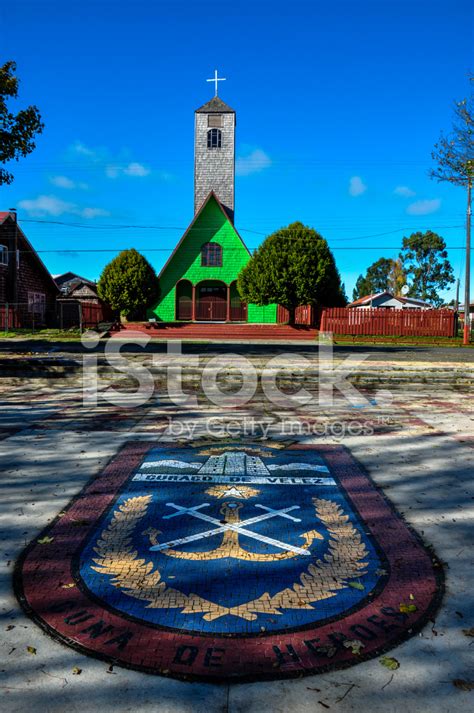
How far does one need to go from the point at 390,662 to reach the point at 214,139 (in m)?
47.6

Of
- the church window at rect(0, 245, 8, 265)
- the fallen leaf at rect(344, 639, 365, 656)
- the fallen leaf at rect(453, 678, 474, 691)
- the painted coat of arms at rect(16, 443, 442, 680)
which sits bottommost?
the fallen leaf at rect(453, 678, 474, 691)

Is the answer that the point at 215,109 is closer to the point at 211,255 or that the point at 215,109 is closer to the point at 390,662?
the point at 211,255

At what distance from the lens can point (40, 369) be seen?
1195cm

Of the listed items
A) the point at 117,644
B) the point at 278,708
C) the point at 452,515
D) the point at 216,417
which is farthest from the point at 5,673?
the point at 216,417

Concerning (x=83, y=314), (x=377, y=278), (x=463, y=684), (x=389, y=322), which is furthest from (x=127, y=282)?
(x=377, y=278)

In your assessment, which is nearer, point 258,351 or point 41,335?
point 258,351

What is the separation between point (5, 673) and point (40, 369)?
10788mm

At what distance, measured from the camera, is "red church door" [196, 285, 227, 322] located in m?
39.2

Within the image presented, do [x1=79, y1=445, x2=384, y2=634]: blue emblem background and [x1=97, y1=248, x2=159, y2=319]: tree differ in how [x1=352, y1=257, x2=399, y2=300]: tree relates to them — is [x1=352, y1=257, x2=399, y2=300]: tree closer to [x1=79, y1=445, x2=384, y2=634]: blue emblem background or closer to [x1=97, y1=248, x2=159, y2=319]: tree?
[x1=97, y1=248, x2=159, y2=319]: tree

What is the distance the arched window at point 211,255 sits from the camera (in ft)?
125

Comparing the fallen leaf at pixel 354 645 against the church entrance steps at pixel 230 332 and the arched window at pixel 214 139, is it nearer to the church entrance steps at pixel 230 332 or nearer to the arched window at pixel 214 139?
the church entrance steps at pixel 230 332

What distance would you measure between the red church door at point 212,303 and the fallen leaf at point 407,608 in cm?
3712

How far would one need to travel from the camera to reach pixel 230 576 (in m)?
2.61

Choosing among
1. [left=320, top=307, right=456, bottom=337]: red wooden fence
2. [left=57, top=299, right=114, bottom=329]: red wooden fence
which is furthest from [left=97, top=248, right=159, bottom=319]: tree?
[left=320, top=307, right=456, bottom=337]: red wooden fence
